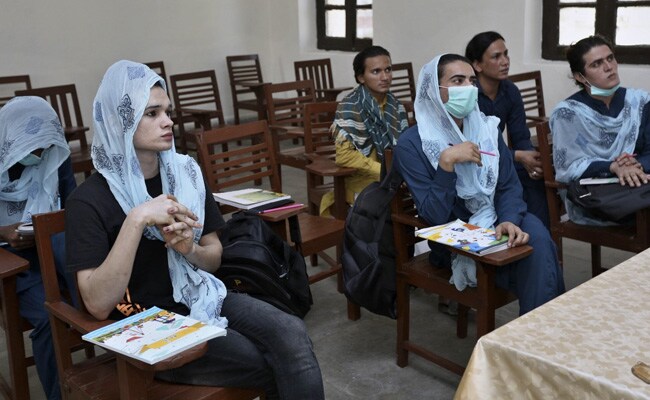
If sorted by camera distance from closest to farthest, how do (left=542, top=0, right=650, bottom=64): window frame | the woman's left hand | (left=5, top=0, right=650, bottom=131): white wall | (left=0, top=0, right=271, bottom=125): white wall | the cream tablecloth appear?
the cream tablecloth → the woman's left hand → (left=542, top=0, right=650, bottom=64): window frame → (left=5, top=0, right=650, bottom=131): white wall → (left=0, top=0, right=271, bottom=125): white wall

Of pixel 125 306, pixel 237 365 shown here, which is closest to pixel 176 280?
pixel 125 306

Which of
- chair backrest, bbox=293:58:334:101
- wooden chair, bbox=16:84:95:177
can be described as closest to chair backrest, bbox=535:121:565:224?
wooden chair, bbox=16:84:95:177

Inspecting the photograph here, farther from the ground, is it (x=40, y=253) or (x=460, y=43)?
(x=460, y=43)

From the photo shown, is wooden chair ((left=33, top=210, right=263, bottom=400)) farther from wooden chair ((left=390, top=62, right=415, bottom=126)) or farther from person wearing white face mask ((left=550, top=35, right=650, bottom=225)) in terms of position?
wooden chair ((left=390, top=62, right=415, bottom=126))

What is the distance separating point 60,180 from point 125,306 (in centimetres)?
96

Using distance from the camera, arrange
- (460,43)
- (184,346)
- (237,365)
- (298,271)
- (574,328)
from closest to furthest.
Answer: (574,328)
(184,346)
(237,365)
(298,271)
(460,43)

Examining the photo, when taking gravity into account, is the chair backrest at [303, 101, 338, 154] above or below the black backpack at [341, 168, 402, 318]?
above

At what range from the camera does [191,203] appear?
77.9 inches

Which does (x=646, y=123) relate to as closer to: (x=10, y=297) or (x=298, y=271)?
(x=298, y=271)

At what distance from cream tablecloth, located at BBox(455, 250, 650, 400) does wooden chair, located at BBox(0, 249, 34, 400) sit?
1374 millimetres

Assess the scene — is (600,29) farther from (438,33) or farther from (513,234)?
(513,234)

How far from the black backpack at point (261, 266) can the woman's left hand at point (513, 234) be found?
27.6 inches

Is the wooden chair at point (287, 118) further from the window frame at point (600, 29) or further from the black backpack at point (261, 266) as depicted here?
the window frame at point (600, 29)

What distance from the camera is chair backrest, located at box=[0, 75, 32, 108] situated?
5.42 meters
